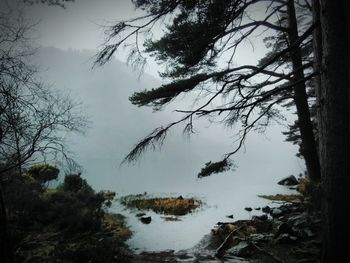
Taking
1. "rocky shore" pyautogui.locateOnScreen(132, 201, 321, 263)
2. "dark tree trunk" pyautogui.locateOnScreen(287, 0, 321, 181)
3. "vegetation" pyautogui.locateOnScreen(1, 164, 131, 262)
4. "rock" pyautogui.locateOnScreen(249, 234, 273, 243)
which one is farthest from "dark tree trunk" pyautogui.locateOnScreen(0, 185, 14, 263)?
"dark tree trunk" pyautogui.locateOnScreen(287, 0, 321, 181)

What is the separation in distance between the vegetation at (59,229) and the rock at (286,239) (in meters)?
4.10

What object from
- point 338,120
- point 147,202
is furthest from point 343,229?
point 147,202

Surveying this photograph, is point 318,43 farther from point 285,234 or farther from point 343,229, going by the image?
point 285,234

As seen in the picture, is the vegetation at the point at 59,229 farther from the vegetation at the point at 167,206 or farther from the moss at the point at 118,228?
the vegetation at the point at 167,206

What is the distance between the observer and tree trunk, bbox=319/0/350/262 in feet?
15.7

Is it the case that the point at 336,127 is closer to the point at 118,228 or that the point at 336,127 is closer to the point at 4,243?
the point at 4,243

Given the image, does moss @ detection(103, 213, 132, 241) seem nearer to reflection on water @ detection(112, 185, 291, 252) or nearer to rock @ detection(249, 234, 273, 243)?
reflection on water @ detection(112, 185, 291, 252)

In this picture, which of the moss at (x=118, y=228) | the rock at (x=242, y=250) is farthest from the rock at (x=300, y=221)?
the moss at (x=118, y=228)

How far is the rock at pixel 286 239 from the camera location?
775 cm

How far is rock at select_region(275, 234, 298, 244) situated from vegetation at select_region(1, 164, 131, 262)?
4.10 metres

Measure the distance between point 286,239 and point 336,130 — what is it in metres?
4.15

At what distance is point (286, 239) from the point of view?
7816mm

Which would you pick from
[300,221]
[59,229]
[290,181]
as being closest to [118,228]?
[59,229]

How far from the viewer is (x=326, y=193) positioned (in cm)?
498
